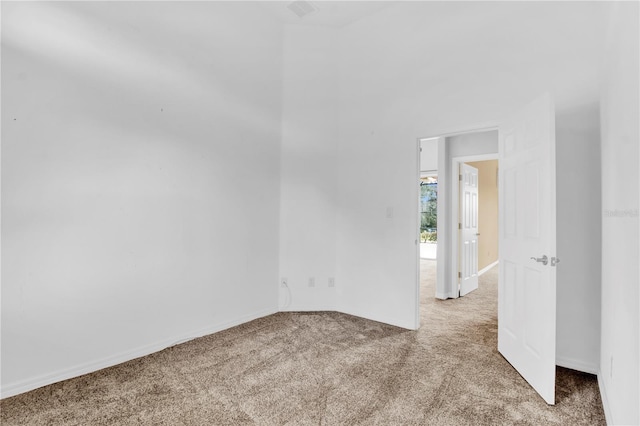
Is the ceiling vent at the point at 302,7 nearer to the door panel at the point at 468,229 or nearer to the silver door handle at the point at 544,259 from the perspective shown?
the door panel at the point at 468,229

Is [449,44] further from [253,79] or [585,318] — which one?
[585,318]

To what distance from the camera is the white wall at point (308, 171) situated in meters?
3.86

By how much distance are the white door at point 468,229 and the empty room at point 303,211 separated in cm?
98

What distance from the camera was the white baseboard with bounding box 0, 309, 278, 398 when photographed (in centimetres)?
204

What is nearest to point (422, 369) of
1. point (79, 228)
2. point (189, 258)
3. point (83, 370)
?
point (189, 258)

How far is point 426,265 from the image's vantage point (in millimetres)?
7445

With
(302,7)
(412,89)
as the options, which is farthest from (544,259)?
(302,7)

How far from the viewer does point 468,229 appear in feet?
16.3

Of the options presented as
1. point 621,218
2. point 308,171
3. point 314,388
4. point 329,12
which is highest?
point 329,12

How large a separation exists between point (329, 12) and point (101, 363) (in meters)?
3.88

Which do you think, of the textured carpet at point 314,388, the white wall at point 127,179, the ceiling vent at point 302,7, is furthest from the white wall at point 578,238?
the white wall at point 127,179

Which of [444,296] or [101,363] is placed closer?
[101,363]

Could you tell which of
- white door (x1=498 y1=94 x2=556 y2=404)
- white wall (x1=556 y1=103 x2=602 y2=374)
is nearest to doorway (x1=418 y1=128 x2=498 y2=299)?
white door (x1=498 y1=94 x2=556 y2=404)

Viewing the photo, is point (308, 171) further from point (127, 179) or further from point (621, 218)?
point (621, 218)
